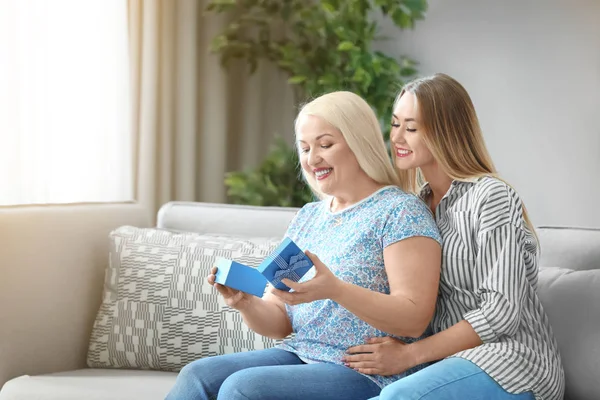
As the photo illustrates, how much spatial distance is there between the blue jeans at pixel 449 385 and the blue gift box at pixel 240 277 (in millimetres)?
315

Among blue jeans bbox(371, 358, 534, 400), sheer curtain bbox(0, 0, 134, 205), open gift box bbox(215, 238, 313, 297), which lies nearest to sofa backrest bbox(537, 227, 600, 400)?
blue jeans bbox(371, 358, 534, 400)

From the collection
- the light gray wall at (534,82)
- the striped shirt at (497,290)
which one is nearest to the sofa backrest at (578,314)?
the striped shirt at (497,290)

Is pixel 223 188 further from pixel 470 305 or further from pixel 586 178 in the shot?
pixel 470 305

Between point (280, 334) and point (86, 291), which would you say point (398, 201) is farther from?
point (86, 291)

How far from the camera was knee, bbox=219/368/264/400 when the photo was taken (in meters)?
1.54

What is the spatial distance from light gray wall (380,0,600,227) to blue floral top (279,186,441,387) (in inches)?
75.0

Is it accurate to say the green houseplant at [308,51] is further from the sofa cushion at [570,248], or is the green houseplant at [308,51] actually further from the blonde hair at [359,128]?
the blonde hair at [359,128]

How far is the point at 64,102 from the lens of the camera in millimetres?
3211

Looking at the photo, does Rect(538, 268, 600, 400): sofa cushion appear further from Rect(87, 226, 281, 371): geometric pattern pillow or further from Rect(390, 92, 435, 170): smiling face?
Rect(87, 226, 281, 371): geometric pattern pillow

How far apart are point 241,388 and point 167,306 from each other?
657 millimetres

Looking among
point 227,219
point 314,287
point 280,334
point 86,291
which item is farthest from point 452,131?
point 86,291

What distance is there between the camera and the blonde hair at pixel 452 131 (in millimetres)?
1696

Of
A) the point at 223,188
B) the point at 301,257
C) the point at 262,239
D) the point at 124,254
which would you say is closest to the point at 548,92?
the point at 223,188

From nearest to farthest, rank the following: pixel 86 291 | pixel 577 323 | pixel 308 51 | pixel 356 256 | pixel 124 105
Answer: pixel 356 256, pixel 577 323, pixel 86 291, pixel 124 105, pixel 308 51
